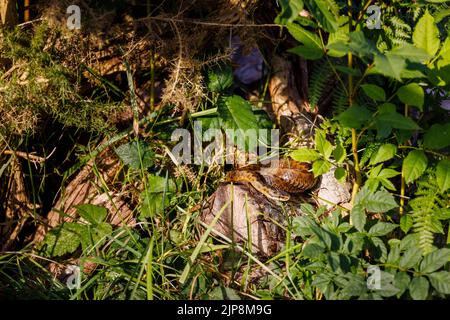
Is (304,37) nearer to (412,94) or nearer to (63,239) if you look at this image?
Result: (412,94)

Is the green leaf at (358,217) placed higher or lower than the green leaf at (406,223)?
higher

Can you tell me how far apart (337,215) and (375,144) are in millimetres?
420

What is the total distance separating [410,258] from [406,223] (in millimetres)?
245

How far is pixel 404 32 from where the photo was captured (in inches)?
92.3

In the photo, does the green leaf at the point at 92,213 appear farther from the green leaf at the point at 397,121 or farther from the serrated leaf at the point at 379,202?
the green leaf at the point at 397,121

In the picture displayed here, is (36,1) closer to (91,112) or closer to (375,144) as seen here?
(91,112)

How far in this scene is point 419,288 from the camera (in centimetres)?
186

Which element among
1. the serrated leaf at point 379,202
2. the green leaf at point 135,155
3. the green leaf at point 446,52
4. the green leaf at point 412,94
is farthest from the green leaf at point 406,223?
the green leaf at point 135,155

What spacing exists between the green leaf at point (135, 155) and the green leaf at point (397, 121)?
3.80ft

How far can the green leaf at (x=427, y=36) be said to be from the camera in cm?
205

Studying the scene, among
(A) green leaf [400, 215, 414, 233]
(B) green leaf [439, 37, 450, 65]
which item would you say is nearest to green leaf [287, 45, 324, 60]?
(B) green leaf [439, 37, 450, 65]

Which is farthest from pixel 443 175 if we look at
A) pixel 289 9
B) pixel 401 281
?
pixel 289 9

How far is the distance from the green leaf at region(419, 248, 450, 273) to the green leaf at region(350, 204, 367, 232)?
249mm

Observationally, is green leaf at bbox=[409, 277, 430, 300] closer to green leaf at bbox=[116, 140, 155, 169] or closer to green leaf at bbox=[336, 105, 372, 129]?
green leaf at bbox=[336, 105, 372, 129]
